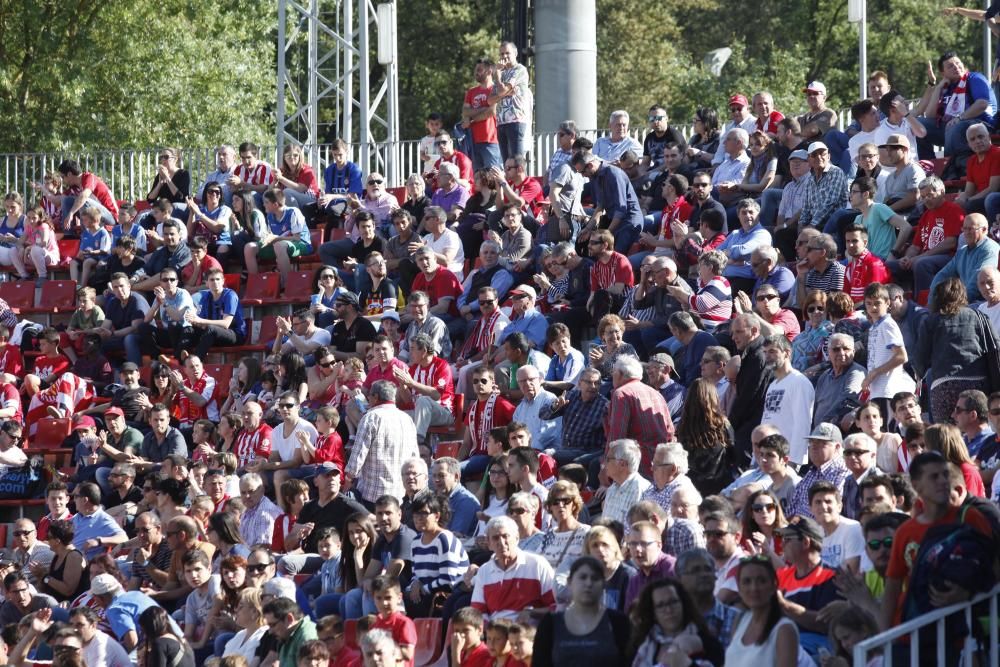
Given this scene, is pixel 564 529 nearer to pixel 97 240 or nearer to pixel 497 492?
pixel 497 492

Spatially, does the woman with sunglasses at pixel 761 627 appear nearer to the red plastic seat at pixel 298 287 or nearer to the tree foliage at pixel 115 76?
the red plastic seat at pixel 298 287

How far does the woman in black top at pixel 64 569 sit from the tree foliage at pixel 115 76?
18.7m

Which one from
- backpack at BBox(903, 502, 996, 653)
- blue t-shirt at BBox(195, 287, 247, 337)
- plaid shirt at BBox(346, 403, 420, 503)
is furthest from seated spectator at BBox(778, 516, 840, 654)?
blue t-shirt at BBox(195, 287, 247, 337)

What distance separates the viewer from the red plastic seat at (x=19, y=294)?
1811 centimetres

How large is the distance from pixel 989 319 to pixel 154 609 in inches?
200

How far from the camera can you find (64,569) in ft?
40.8

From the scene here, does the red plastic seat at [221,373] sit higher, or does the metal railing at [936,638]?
the red plastic seat at [221,373]

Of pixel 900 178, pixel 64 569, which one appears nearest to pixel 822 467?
pixel 900 178

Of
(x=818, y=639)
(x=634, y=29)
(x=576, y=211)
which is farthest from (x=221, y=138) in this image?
(x=818, y=639)

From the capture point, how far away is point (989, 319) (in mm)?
10789

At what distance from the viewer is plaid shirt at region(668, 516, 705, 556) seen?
8883mm

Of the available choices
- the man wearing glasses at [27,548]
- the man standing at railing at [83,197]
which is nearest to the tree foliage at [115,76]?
the man standing at railing at [83,197]

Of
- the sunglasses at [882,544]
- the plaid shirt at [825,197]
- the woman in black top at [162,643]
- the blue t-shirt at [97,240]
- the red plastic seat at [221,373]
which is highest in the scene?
the plaid shirt at [825,197]

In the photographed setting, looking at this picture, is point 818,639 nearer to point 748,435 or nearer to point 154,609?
point 748,435
